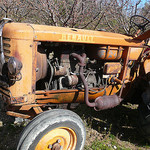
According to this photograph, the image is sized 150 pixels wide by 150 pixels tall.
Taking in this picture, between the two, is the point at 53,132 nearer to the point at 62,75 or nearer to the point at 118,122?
the point at 62,75

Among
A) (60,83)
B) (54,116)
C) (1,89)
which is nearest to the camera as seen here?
(54,116)

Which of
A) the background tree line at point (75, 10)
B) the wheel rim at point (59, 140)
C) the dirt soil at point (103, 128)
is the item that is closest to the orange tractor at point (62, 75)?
the wheel rim at point (59, 140)

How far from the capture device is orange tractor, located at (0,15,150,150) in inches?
75.7

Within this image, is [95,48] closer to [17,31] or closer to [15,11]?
[17,31]

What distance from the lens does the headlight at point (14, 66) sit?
5.84 ft

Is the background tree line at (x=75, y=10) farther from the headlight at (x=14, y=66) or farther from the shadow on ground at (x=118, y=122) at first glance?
the headlight at (x=14, y=66)

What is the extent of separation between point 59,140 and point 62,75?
0.91 m

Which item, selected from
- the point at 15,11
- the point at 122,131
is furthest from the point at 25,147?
the point at 15,11

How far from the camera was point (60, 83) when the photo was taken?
8.09 ft

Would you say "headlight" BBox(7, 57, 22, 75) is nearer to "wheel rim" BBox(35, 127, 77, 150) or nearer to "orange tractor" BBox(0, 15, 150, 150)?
"orange tractor" BBox(0, 15, 150, 150)

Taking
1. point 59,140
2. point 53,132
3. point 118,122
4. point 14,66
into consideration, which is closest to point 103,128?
point 118,122

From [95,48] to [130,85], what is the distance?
1.08 metres

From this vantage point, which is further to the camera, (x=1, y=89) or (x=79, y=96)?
(x=79, y=96)

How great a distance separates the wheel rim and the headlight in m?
0.85
